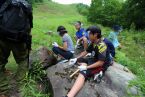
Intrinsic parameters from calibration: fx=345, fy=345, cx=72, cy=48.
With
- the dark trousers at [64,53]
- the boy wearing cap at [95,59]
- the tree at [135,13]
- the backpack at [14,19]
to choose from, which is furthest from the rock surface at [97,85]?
the tree at [135,13]

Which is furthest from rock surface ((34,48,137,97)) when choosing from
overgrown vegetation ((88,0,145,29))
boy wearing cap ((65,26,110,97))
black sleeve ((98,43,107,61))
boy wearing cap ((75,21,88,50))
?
overgrown vegetation ((88,0,145,29))

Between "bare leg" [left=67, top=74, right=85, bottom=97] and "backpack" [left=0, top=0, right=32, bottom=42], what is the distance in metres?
1.43

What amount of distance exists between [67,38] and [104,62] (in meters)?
2.25

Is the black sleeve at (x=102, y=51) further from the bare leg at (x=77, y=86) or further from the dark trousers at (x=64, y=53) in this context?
the dark trousers at (x=64, y=53)

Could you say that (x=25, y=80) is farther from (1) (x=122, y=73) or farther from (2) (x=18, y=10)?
(1) (x=122, y=73)

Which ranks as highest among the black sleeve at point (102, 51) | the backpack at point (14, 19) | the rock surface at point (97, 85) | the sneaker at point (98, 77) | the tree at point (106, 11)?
the backpack at point (14, 19)

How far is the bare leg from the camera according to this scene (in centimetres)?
638

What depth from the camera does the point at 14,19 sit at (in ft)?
22.6

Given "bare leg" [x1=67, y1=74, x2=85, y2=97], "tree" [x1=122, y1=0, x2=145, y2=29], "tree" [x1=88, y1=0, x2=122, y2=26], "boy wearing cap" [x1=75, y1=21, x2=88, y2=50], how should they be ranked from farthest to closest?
"tree" [x1=88, y1=0, x2=122, y2=26] < "tree" [x1=122, y1=0, x2=145, y2=29] < "boy wearing cap" [x1=75, y1=21, x2=88, y2=50] < "bare leg" [x1=67, y1=74, x2=85, y2=97]

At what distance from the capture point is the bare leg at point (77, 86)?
6.38 metres

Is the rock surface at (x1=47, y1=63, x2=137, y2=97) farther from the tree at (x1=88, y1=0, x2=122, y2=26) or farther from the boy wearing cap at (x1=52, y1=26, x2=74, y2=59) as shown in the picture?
the tree at (x1=88, y1=0, x2=122, y2=26)

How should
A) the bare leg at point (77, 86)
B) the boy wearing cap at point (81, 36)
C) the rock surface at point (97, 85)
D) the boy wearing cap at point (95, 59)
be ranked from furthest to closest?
1. the boy wearing cap at point (81, 36)
2. the boy wearing cap at point (95, 59)
3. the rock surface at point (97, 85)
4. the bare leg at point (77, 86)

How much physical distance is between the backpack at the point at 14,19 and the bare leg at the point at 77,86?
4.69 feet

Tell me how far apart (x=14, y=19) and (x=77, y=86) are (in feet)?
6.05
